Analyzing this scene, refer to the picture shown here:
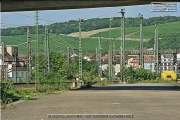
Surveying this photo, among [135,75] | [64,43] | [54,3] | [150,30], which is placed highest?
[150,30]

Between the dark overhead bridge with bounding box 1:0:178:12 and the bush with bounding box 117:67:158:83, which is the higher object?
the dark overhead bridge with bounding box 1:0:178:12

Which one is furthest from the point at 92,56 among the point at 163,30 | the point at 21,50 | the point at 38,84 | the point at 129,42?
the point at 38,84

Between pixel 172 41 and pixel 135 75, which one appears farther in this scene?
pixel 172 41

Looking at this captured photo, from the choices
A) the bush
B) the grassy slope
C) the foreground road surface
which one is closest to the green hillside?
the grassy slope

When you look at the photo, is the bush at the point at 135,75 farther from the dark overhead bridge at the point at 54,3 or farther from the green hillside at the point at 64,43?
the green hillside at the point at 64,43

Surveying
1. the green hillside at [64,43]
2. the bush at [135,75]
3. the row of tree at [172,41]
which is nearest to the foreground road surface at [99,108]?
the bush at [135,75]

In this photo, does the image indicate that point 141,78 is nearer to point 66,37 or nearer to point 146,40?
point 66,37

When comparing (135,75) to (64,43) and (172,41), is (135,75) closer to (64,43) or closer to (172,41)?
(64,43)

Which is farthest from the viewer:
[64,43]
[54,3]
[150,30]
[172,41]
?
[172,41]

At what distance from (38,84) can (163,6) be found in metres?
11.2

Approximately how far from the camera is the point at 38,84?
41000mm

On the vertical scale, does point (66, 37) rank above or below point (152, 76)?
above

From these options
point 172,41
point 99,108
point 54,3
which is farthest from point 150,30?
point 99,108

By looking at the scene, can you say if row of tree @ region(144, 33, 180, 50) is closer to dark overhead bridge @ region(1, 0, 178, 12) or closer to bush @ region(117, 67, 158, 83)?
bush @ region(117, 67, 158, 83)
